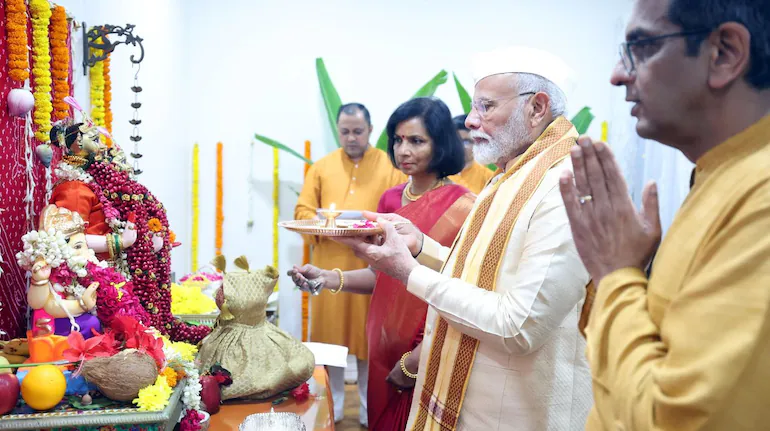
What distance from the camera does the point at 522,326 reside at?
130cm

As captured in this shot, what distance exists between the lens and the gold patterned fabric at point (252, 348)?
176 centimetres

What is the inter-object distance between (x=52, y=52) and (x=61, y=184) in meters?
0.58

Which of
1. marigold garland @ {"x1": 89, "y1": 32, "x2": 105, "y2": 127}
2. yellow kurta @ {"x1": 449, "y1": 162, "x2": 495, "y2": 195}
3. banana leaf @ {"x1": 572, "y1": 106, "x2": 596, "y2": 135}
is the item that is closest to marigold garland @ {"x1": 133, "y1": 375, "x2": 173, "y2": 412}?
marigold garland @ {"x1": 89, "y1": 32, "x2": 105, "y2": 127}

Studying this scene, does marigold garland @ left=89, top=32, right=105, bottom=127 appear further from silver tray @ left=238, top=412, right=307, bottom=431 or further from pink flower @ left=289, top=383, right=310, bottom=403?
silver tray @ left=238, top=412, right=307, bottom=431

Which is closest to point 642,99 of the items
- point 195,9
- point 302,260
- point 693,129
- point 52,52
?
point 693,129

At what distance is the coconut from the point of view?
1305 millimetres

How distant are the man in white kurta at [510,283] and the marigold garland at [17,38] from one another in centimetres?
113

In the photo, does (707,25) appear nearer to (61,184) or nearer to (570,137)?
(570,137)

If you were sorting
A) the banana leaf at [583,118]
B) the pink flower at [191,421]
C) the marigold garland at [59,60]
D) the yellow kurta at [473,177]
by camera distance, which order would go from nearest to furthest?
the pink flower at [191,421]
the marigold garland at [59,60]
the yellow kurta at [473,177]
the banana leaf at [583,118]

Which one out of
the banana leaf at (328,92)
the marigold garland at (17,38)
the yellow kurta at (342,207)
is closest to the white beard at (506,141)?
the marigold garland at (17,38)

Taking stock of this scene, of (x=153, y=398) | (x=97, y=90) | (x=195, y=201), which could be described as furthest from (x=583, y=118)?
(x=153, y=398)

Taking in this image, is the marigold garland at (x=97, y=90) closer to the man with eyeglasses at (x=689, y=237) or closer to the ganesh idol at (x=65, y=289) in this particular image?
the ganesh idol at (x=65, y=289)

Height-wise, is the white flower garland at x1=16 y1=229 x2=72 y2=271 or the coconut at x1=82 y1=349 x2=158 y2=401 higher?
the white flower garland at x1=16 y1=229 x2=72 y2=271

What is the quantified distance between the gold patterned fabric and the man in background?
6.68ft
